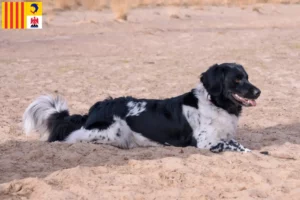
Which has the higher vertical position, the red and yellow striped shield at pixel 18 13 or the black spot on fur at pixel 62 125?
the black spot on fur at pixel 62 125

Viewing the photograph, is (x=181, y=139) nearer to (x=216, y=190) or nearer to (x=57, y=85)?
(x=216, y=190)

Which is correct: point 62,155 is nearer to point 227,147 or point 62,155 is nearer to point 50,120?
point 50,120

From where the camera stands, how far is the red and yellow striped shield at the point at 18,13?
21719mm

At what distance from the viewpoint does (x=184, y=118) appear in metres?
8.67

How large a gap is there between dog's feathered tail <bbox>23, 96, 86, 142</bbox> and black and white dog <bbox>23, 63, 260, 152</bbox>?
0.13 metres

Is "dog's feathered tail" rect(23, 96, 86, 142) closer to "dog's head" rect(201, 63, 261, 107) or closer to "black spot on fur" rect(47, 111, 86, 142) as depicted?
"black spot on fur" rect(47, 111, 86, 142)

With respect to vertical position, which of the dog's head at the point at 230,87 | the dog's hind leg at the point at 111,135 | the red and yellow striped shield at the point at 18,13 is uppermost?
the dog's head at the point at 230,87

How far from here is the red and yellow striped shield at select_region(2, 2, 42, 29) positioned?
2172 centimetres

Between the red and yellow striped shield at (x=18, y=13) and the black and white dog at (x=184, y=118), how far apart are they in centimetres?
1310

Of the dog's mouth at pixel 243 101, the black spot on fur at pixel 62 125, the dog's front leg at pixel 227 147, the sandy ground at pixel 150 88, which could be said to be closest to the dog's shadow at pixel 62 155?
the sandy ground at pixel 150 88

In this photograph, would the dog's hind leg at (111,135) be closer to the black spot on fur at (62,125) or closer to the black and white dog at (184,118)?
the black and white dog at (184,118)

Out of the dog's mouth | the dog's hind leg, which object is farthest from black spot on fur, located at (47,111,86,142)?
the dog's mouth

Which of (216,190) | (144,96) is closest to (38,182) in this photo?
(216,190)

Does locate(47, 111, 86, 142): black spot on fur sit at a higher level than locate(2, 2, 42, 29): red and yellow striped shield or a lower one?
higher
